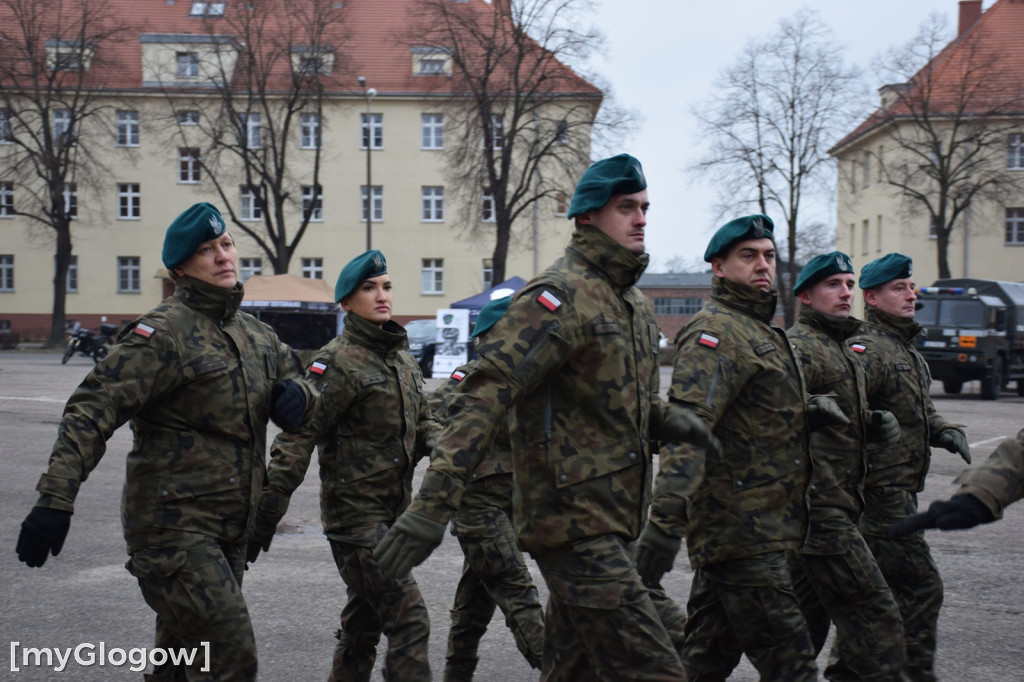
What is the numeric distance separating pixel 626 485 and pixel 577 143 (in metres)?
37.5

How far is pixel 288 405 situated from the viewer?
13.6 feet

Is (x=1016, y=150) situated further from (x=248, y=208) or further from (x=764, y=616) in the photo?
(x=764, y=616)

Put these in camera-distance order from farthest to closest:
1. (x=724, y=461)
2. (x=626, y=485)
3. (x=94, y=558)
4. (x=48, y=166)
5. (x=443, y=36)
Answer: (x=48, y=166), (x=443, y=36), (x=94, y=558), (x=724, y=461), (x=626, y=485)

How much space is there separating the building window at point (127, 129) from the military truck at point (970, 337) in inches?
1648

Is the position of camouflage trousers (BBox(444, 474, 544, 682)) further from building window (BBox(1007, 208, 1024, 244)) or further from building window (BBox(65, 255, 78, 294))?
building window (BBox(65, 255, 78, 294))

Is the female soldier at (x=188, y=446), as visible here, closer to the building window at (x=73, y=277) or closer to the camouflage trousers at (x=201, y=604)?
the camouflage trousers at (x=201, y=604)

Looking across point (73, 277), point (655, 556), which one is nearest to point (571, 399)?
point (655, 556)

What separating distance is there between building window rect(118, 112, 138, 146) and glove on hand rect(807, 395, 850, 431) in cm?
5543

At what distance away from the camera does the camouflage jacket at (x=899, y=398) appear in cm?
533

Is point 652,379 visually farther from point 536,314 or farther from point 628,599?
point 628,599

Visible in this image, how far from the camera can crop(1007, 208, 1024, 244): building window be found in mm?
50062

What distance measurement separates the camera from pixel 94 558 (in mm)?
7969

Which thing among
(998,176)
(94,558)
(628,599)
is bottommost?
(94,558)

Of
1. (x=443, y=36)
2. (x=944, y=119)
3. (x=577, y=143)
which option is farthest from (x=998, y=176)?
(x=443, y=36)
